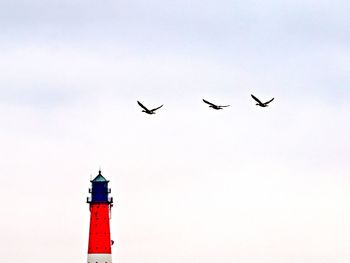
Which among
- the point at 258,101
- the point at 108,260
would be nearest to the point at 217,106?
the point at 258,101

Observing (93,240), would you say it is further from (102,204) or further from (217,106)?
(217,106)

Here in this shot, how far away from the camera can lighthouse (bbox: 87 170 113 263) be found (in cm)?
17425

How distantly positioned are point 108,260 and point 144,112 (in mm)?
39937

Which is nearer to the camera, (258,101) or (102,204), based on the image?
(258,101)

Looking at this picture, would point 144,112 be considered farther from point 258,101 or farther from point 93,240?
point 93,240

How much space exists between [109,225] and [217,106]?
4325 cm

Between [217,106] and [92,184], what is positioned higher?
[92,184]

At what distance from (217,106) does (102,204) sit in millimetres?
43076

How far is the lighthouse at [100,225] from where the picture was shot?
174m

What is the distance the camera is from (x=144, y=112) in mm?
137125

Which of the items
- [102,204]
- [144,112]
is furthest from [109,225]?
[144,112]

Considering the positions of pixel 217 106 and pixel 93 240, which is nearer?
pixel 217 106

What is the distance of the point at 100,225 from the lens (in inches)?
6885

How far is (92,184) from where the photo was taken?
178 metres
